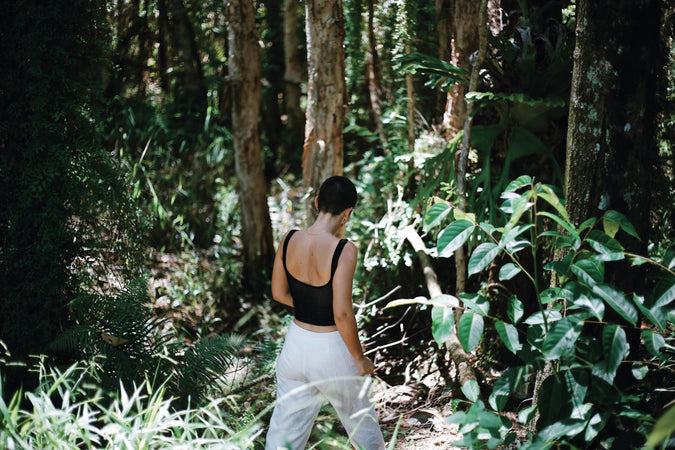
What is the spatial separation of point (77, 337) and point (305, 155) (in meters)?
2.41

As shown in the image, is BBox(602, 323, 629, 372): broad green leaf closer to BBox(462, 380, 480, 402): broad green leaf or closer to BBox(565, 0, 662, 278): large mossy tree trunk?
BBox(462, 380, 480, 402): broad green leaf

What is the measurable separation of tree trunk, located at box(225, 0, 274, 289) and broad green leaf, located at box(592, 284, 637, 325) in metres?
4.64

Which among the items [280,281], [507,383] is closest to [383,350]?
[280,281]

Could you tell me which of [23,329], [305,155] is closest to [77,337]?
[23,329]

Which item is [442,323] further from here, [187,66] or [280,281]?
[187,66]

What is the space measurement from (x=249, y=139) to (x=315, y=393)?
4.00 m

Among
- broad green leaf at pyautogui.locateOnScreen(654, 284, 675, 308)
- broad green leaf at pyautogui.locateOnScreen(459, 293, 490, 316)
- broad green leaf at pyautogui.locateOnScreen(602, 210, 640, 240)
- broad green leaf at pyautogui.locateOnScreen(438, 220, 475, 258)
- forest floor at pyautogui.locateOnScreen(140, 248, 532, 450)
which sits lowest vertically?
forest floor at pyautogui.locateOnScreen(140, 248, 532, 450)

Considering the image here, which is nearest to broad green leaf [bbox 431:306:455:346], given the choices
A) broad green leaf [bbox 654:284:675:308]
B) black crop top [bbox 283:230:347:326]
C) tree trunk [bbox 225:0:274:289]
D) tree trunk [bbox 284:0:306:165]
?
black crop top [bbox 283:230:347:326]

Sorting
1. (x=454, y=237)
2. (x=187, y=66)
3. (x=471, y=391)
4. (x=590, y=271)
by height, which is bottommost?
(x=471, y=391)

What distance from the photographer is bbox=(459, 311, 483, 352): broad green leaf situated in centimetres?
181

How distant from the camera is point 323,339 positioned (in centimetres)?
245

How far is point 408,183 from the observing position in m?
4.92

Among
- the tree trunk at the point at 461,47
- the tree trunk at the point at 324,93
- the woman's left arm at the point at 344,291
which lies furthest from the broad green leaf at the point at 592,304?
the tree trunk at the point at 324,93

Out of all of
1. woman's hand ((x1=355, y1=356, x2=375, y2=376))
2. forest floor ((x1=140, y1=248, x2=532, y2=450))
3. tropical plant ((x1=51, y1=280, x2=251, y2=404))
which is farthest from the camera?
forest floor ((x1=140, y1=248, x2=532, y2=450))
